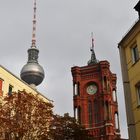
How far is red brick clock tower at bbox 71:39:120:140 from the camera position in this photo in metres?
89.9

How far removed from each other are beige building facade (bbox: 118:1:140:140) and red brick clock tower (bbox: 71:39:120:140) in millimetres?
65565

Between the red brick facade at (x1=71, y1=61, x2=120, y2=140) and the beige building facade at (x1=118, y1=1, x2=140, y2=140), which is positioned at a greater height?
the red brick facade at (x1=71, y1=61, x2=120, y2=140)

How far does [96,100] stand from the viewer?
95.4 meters

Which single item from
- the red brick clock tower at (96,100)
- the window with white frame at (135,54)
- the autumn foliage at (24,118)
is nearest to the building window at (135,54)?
the window with white frame at (135,54)

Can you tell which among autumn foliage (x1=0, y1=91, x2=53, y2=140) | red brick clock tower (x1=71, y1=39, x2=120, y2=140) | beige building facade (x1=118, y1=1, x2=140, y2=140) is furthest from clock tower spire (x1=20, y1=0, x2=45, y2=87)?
beige building facade (x1=118, y1=1, x2=140, y2=140)

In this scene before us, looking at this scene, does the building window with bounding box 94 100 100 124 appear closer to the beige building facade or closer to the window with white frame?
the beige building facade

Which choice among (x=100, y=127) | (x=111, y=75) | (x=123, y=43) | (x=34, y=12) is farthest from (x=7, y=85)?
(x=34, y=12)

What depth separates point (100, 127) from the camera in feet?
296

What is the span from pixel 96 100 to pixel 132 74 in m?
73.0

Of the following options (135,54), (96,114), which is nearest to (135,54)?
(135,54)

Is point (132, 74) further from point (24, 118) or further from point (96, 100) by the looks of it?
point (96, 100)

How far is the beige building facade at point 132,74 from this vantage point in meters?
21.5

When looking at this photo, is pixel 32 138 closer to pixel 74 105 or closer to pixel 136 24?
pixel 136 24

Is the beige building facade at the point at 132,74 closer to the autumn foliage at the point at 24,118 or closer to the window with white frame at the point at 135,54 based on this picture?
the window with white frame at the point at 135,54
